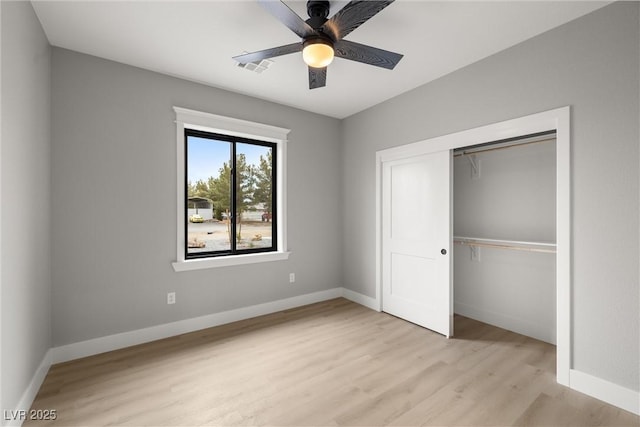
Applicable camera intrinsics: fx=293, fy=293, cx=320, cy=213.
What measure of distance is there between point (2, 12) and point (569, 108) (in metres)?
3.65

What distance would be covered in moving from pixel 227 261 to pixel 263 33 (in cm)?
235

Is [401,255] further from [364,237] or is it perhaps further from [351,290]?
[351,290]

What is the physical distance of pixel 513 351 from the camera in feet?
8.96

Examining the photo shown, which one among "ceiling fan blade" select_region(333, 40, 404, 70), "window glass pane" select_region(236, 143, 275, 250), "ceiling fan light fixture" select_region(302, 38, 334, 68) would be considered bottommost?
"window glass pane" select_region(236, 143, 275, 250)

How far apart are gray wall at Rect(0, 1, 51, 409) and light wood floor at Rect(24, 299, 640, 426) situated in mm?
431

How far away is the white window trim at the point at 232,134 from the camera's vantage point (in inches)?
122

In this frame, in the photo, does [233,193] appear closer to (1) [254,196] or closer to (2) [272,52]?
(1) [254,196]

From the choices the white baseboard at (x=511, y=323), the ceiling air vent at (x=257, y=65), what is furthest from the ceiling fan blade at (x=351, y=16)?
the white baseboard at (x=511, y=323)

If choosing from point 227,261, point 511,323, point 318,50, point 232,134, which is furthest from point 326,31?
point 511,323

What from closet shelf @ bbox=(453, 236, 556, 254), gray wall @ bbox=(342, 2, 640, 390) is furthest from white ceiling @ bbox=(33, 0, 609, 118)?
closet shelf @ bbox=(453, 236, 556, 254)

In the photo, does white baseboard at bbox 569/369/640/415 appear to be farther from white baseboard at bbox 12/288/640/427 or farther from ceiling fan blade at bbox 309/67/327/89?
ceiling fan blade at bbox 309/67/327/89

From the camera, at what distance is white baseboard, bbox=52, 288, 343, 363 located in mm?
2584

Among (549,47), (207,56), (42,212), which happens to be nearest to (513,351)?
(549,47)

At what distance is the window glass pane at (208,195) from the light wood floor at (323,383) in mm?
1014
